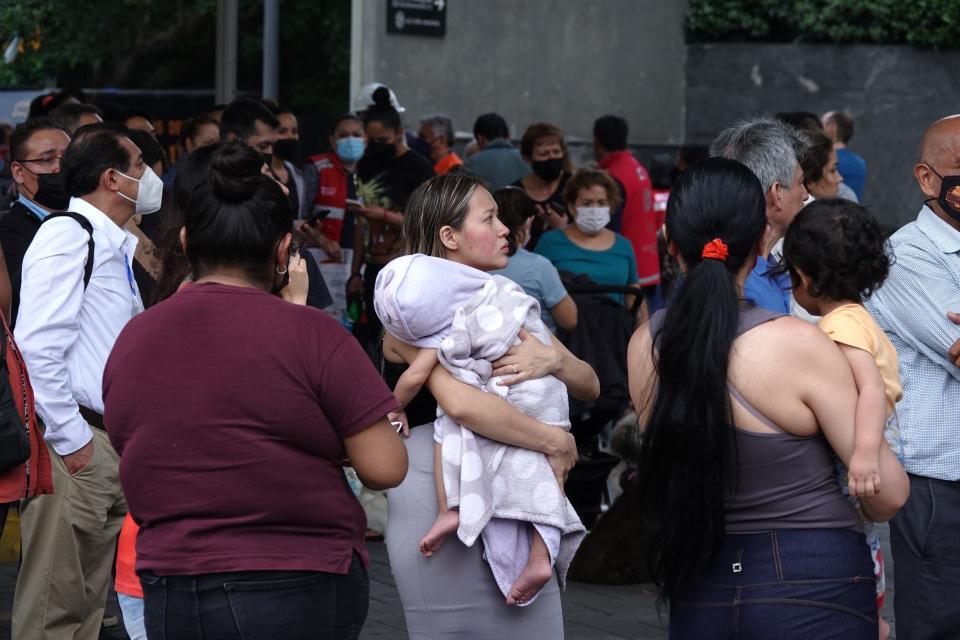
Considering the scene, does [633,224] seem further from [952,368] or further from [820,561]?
[820,561]

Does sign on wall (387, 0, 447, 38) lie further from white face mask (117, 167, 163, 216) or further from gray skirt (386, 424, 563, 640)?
gray skirt (386, 424, 563, 640)

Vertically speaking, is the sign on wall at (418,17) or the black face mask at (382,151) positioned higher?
the sign on wall at (418,17)

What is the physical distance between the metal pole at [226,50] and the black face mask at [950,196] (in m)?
10.9

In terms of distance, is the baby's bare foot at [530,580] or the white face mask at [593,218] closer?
the baby's bare foot at [530,580]

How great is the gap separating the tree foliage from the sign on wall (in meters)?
4.04

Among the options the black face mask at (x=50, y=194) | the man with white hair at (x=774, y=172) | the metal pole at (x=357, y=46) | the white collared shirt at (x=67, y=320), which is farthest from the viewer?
the metal pole at (x=357, y=46)

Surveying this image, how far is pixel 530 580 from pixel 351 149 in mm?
6385

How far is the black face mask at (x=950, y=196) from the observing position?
4.57 metres

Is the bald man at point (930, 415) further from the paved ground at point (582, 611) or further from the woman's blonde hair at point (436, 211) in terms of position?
the paved ground at point (582, 611)

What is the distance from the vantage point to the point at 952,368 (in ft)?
14.8

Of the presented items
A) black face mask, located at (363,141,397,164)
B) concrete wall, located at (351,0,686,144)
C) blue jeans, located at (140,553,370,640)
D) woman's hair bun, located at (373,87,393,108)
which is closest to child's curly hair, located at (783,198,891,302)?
blue jeans, located at (140,553,370,640)

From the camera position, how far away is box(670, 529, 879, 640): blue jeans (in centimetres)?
329

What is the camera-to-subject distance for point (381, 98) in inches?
397

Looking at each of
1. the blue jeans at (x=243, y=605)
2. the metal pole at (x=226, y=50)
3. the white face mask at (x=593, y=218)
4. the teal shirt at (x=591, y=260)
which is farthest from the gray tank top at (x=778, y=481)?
the metal pole at (x=226, y=50)
